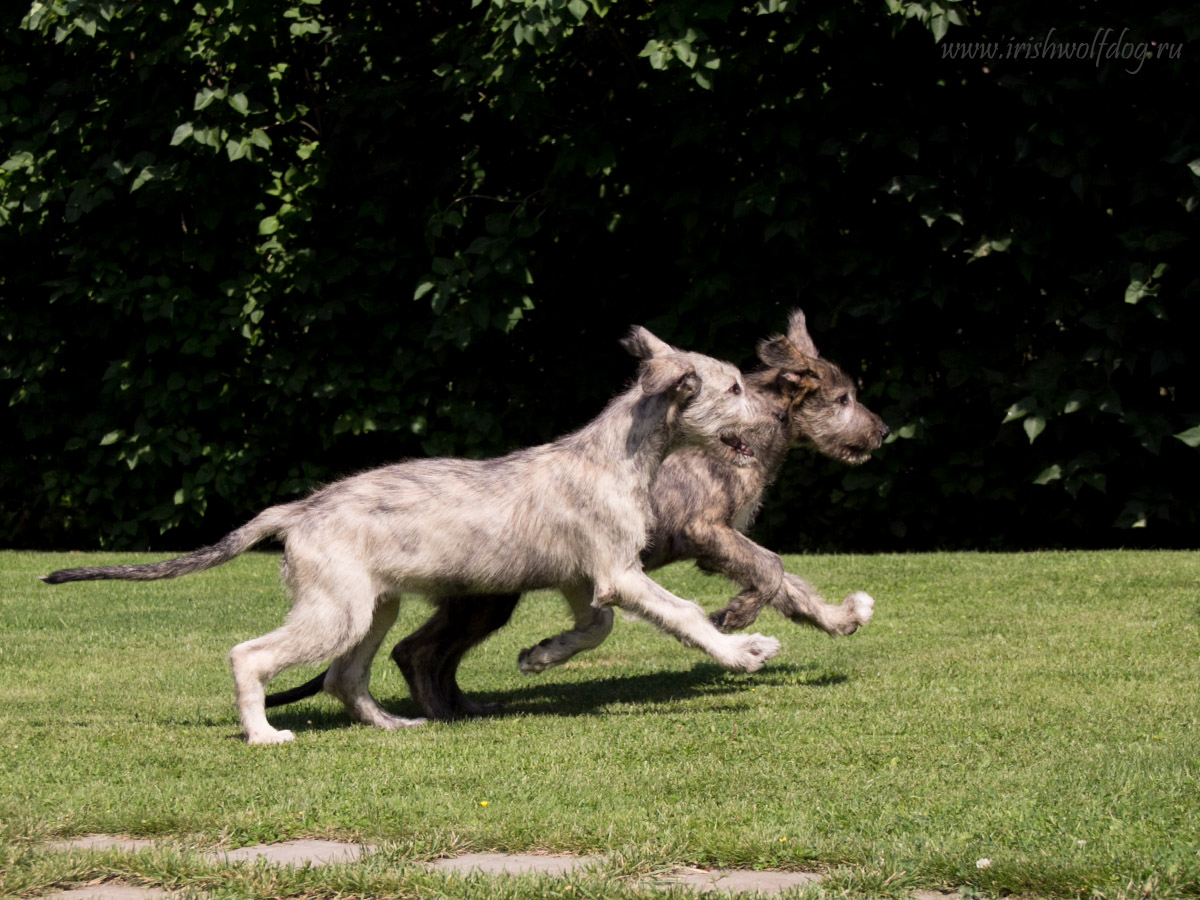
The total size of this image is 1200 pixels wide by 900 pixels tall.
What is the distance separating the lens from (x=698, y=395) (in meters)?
7.38

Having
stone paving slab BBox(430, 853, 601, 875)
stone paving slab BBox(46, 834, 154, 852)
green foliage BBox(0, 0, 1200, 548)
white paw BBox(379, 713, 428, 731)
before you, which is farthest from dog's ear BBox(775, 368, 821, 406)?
stone paving slab BBox(46, 834, 154, 852)

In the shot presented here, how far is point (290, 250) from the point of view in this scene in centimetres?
1416

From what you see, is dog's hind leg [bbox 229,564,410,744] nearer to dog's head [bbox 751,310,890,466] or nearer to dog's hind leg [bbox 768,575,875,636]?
dog's hind leg [bbox 768,575,875,636]

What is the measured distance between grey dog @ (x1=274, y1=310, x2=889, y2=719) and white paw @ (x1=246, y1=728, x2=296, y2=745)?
0.90 metres

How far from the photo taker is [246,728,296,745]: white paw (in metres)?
6.52

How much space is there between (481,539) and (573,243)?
7.89 m

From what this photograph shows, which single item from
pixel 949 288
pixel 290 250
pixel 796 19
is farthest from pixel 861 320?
pixel 290 250

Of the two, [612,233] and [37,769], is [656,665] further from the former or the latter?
[612,233]

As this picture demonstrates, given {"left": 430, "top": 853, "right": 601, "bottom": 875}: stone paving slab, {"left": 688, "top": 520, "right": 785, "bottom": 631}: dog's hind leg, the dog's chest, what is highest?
the dog's chest

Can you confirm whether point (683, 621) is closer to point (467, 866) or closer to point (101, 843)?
point (467, 866)

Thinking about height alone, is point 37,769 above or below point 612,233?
below

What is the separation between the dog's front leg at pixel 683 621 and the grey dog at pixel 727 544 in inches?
17.3

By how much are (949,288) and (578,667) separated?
5.46 metres

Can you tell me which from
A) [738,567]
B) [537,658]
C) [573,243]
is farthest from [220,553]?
[573,243]
